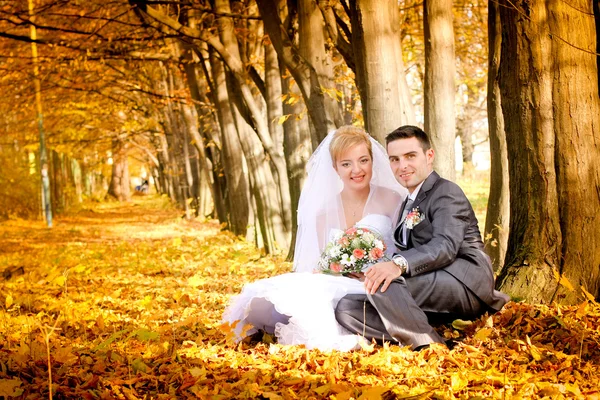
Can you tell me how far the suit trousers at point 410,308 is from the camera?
4.85 meters

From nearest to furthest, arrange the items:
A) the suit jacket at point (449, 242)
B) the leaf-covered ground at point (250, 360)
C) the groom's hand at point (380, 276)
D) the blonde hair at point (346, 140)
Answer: the leaf-covered ground at point (250, 360) → the groom's hand at point (380, 276) → the suit jacket at point (449, 242) → the blonde hair at point (346, 140)

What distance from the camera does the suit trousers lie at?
191 inches

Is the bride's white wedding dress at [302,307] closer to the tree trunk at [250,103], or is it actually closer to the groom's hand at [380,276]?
the groom's hand at [380,276]

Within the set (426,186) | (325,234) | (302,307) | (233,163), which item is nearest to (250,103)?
(233,163)

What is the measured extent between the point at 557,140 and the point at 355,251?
1.82m

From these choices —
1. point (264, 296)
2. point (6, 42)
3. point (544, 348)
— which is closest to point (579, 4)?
point (544, 348)

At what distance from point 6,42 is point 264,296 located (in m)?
15.7

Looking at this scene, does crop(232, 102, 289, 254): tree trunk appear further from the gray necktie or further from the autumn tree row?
the gray necktie

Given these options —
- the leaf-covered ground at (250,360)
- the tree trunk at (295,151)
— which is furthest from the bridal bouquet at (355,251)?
the tree trunk at (295,151)

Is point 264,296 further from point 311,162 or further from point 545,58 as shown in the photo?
point 545,58

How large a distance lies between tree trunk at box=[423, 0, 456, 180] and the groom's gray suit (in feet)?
8.38

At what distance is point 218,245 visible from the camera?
1534 centimetres

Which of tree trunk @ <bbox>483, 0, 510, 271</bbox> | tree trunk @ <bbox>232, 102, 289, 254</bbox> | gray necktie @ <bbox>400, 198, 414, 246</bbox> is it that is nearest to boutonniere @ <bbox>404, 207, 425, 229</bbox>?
gray necktie @ <bbox>400, 198, 414, 246</bbox>

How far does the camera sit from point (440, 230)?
5.01 metres
